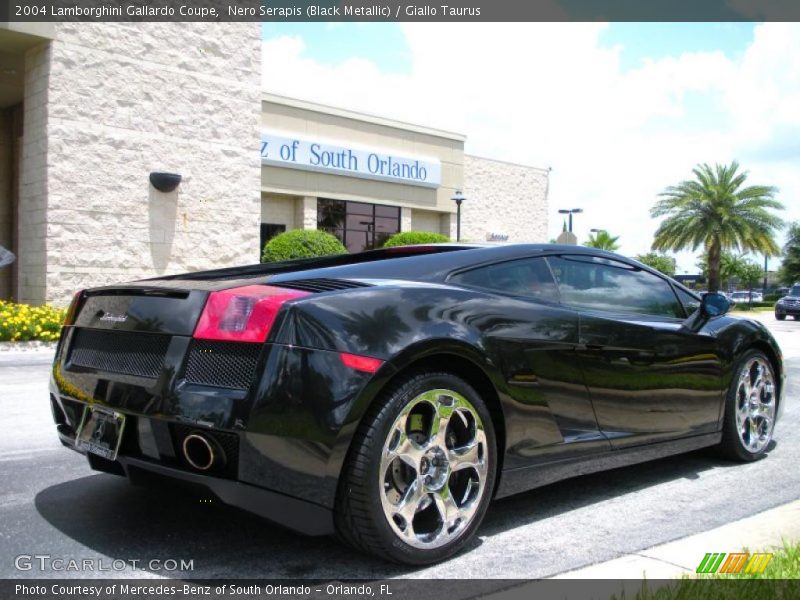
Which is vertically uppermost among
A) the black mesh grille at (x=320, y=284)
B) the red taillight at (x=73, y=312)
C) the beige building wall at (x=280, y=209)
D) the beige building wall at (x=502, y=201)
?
the beige building wall at (x=502, y=201)

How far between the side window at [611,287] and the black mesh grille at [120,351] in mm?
1976

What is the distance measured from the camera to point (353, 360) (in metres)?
2.88

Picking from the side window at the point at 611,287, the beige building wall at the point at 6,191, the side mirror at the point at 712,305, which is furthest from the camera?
the beige building wall at the point at 6,191

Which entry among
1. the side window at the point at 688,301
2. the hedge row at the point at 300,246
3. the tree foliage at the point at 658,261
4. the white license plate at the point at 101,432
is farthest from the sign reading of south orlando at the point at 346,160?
the tree foliage at the point at 658,261

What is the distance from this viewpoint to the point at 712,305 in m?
4.77

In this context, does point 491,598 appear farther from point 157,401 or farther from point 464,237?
point 464,237

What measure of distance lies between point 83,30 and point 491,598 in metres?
13.9

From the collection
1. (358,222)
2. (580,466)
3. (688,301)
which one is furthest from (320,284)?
(358,222)

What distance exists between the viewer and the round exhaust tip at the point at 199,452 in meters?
2.82

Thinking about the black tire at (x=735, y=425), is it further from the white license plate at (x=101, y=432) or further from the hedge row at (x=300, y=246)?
the hedge row at (x=300, y=246)

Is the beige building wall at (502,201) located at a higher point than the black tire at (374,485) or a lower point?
higher

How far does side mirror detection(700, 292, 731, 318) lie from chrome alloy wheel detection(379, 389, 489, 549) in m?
2.17

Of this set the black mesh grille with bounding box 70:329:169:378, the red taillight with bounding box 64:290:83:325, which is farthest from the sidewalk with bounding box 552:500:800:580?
the red taillight with bounding box 64:290:83:325

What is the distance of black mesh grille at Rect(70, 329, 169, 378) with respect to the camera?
10.1 feet
